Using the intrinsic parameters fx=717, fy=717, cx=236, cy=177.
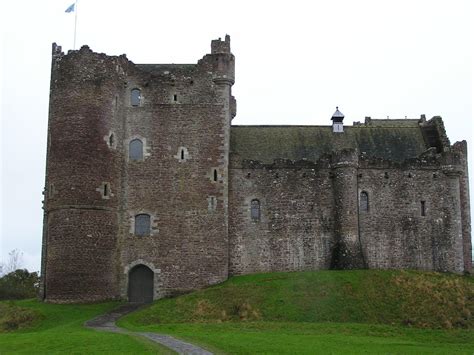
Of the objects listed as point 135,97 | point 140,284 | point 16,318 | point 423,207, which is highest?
point 135,97

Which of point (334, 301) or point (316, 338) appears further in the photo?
point (334, 301)

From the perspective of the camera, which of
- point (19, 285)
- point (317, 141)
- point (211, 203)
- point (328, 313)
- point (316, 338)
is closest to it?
point (316, 338)

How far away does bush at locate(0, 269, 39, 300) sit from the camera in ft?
205

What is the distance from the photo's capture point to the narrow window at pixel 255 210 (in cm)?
4728

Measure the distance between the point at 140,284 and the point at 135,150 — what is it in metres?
8.71

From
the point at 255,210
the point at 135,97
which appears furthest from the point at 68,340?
the point at 135,97

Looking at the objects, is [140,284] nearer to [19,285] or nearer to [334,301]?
[334,301]

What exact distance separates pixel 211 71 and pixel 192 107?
277 cm

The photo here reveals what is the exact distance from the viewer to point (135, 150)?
4697 centimetres

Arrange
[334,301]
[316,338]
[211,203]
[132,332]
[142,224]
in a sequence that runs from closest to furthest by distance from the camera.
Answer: [316,338]
[132,332]
[334,301]
[142,224]
[211,203]

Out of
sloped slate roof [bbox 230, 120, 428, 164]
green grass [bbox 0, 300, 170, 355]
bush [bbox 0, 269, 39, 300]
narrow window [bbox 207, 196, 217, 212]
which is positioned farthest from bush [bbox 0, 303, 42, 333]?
bush [bbox 0, 269, 39, 300]

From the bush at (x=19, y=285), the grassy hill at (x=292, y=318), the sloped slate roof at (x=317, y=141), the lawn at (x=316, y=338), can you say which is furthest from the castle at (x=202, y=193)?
the bush at (x=19, y=285)

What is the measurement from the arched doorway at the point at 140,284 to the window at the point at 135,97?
10.8m

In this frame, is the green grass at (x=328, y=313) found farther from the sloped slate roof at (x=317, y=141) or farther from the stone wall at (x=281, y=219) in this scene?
the sloped slate roof at (x=317, y=141)
